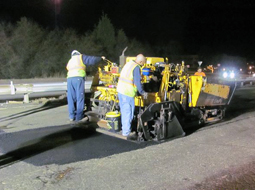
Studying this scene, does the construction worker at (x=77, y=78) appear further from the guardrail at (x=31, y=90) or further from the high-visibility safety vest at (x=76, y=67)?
the guardrail at (x=31, y=90)

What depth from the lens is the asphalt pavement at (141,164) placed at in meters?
4.05

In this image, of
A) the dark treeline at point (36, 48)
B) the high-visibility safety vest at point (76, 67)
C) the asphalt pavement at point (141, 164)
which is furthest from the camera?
the dark treeline at point (36, 48)

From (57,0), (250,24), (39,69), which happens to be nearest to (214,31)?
(250,24)

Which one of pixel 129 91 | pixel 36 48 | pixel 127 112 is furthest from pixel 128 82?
pixel 36 48

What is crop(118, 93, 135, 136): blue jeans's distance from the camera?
19.3ft

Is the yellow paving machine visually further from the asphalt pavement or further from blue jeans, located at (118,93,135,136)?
the asphalt pavement

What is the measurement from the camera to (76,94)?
7.35m

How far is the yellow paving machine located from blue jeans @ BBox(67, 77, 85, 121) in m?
0.32

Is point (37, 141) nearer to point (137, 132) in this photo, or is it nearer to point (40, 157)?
point (40, 157)

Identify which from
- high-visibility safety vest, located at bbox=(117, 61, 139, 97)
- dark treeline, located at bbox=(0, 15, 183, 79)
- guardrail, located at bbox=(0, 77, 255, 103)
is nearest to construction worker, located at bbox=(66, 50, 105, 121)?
high-visibility safety vest, located at bbox=(117, 61, 139, 97)

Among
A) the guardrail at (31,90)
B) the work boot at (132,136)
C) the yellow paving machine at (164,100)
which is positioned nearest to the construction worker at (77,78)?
the yellow paving machine at (164,100)

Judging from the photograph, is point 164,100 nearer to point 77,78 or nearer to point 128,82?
point 128,82

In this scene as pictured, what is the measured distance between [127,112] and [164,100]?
100cm

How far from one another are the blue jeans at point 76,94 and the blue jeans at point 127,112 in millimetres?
1735
